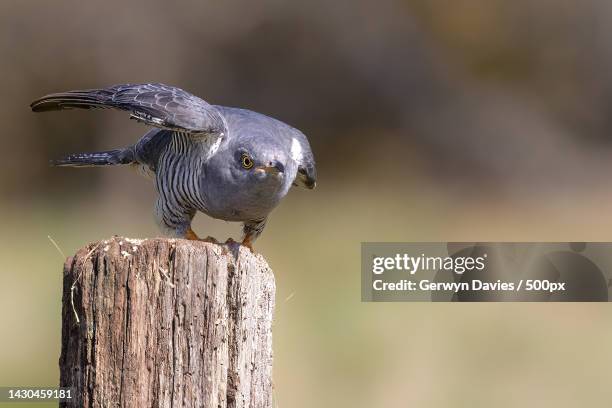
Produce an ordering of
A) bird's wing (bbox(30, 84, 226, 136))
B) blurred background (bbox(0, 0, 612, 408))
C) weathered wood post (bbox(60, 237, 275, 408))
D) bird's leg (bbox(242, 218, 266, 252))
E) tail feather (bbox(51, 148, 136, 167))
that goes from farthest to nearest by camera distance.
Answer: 1. blurred background (bbox(0, 0, 612, 408))
2. tail feather (bbox(51, 148, 136, 167))
3. bird's leg (bbox(242, 218, 266, 252))
4. bird's wing (bbox(30, 84, 226, 136))
5. weathered wood post (bbox(60, 237, 275, 408))

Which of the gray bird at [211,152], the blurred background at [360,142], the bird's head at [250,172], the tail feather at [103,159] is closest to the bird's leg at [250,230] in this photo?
the gray bird at [211,152]

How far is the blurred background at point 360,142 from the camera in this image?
7.40 meters

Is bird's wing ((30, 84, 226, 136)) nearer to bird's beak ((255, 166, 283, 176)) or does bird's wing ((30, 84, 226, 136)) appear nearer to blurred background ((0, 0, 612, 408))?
bird's beak ((255, 166, 283, 176))

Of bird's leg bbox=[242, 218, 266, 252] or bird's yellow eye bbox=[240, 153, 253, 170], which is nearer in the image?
bird's yellow eye bbox=[240, 153, 253, 170]

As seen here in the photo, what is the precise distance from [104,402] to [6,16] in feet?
32.0

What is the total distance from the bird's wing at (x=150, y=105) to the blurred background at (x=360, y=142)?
339cm

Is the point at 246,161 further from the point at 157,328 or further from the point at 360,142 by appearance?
the point at 360,142

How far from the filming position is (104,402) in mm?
2686

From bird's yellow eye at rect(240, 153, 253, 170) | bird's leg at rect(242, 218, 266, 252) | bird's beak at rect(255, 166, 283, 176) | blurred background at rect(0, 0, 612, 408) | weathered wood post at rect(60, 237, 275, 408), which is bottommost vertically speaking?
weathered wood post at rect(60, 237, 275, 408)

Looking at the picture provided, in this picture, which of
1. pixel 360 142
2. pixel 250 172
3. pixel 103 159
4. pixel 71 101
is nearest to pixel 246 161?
pixel 250 172

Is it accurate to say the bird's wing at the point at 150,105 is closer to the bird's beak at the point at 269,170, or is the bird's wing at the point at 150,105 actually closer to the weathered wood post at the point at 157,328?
the bird's beak at the point at 269,170

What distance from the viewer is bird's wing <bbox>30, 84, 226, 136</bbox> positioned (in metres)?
3.64

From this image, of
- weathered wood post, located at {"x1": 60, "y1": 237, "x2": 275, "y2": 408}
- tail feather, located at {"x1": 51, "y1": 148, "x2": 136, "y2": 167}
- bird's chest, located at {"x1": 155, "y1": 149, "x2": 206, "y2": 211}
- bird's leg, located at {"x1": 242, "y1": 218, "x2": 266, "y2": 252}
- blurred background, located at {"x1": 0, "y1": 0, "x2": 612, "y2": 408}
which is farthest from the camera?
blurred background, located at {"x1": 0, "y1": 0, "x2": 612, "y2": 408}

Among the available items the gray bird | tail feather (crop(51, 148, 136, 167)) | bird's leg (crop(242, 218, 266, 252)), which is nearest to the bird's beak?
the gray bird
